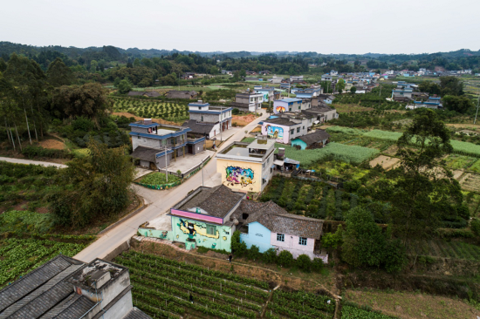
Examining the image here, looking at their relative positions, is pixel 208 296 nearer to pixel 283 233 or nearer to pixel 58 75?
pixel 283 233

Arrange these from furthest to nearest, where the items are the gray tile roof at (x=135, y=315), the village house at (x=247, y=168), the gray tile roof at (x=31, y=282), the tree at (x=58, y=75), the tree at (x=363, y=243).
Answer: the tree at (x=58, y=75)
the village house at (x=247, y=168)
the tree at (x=363, y=243)
the gray tile roof at (x=135, y=315)
the gray tile roof at (x=31, y=282)

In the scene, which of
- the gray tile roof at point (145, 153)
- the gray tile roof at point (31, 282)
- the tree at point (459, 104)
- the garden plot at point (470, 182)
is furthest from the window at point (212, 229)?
the tree at point (459, 104)

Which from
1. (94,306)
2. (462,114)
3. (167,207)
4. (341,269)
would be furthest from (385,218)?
(462,114)

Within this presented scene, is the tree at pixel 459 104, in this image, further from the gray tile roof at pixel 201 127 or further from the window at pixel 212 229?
the window at pixel 212 229

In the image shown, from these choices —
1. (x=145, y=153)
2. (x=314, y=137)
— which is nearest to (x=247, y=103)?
(x=314, y=137)

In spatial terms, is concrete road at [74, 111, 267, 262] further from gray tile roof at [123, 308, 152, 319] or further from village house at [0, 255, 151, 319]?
gray tile roof at [123, 308, 152, 319]

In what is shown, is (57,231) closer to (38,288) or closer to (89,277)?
(38,288)

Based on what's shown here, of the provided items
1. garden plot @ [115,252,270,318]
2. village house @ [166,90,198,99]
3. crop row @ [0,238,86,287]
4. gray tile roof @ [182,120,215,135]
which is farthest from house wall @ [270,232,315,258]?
village house @ [166,90,198,99]
